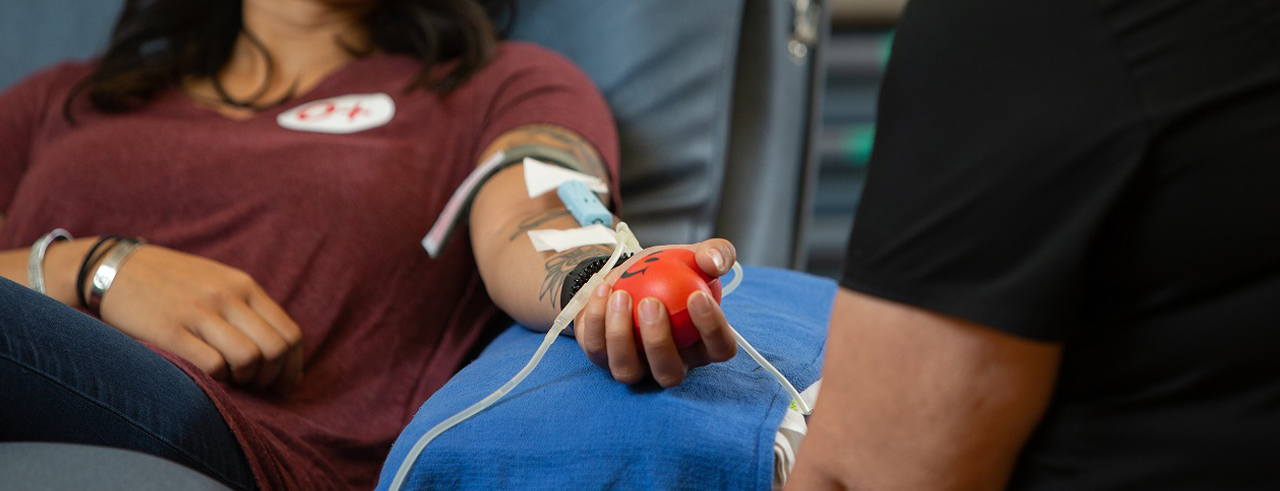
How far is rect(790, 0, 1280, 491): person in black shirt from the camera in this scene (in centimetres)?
39

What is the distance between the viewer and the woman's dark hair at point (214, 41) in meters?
1.17

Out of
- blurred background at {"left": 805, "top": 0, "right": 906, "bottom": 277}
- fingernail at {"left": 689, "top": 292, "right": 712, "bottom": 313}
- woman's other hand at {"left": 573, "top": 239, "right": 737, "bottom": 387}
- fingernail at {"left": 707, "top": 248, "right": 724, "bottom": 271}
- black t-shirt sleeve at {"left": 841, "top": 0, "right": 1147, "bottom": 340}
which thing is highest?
black t-shirt sleeve at {"left": 841, "top": 0, "right": 1147, "bottom": 340}

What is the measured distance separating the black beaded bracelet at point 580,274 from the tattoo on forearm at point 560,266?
2 cm

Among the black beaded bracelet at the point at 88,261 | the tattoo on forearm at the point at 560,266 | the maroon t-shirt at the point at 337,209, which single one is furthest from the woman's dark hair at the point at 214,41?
the tattoo on forearm at the point at 560,266

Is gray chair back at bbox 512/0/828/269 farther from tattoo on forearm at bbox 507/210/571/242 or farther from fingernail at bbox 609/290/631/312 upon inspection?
fingernail at bbox 609/290/631/312

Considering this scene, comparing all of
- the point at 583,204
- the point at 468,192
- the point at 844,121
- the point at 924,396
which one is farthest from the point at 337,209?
the point at 844,121

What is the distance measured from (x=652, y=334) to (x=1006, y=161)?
0.84 ft

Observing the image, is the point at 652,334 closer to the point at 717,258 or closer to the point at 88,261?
the point at 717,258

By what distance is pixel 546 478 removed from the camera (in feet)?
1.91

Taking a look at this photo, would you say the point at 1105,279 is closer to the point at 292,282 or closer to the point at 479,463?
the point at 479,463

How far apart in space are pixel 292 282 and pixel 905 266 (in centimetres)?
73

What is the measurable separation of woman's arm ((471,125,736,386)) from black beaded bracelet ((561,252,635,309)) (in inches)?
0.9

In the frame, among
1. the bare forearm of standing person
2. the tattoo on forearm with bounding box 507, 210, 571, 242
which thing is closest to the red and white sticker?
the tattoo on forearm with bounding box 507, 210, 571, 242

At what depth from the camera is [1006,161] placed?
407 millimetres
